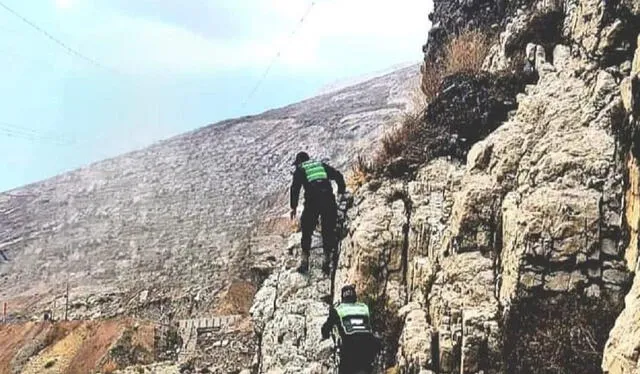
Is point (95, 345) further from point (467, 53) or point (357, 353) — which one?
point (357, 353)

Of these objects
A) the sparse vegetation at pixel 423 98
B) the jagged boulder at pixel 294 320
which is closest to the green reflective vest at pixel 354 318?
the jagged boulder at pixel 294 320

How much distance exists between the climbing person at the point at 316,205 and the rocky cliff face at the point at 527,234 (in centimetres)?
32

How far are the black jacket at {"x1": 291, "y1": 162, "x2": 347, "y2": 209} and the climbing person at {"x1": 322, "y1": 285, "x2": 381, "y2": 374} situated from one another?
2322 mm

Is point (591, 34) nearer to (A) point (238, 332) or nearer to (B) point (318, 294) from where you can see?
(B) point (318, 294)

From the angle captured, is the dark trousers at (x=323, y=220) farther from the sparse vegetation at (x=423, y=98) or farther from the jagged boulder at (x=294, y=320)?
the sparse vegetation at (x=423, y=98)

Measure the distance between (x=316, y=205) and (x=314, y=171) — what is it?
0.44 m

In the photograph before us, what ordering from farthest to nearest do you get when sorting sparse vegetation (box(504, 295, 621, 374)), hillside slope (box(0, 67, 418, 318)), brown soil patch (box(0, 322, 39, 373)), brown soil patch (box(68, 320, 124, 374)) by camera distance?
hillside slope (box(0, 67, 418, 318))
brown soil patch (box(0, 322, 39, 373))
brown soil patch (box(68, 320, 124, 374))
sparse vegetation (box(504, 295, 621, 374))

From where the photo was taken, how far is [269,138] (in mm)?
30906

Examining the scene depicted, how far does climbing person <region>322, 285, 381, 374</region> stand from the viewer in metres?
7.18

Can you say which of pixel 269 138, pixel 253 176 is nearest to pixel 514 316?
pixel 253 176

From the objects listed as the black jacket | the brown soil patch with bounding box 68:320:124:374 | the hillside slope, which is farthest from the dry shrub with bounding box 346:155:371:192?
the hillside slope

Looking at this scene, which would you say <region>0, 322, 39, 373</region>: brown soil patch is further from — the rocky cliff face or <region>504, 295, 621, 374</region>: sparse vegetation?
<region>504, 295, 621, 374</region>: sparse vegetation

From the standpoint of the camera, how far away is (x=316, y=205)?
9.53m

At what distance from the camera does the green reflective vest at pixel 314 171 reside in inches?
377
